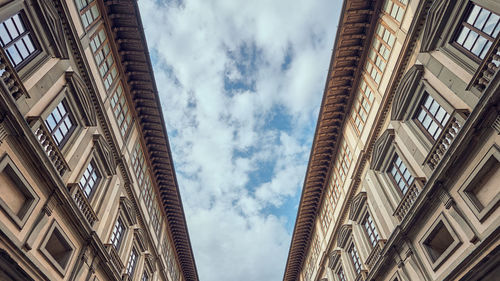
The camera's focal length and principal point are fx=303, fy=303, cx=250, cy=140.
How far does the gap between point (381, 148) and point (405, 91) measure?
3.69 meters

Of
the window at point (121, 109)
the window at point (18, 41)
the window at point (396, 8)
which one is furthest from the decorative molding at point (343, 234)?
the window at point (18, 41)

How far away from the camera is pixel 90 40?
1520 centimetres

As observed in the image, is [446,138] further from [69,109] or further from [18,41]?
[18,41]

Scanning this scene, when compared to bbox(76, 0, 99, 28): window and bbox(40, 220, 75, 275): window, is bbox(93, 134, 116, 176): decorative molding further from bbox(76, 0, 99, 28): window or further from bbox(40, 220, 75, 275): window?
bbox(76, 0, 99, 28): window

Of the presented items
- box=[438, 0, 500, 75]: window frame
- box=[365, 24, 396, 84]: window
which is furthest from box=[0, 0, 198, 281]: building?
box=[438, 0, 500, 75]: window frame

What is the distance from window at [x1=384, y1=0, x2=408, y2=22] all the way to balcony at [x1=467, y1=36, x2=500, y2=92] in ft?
19.5

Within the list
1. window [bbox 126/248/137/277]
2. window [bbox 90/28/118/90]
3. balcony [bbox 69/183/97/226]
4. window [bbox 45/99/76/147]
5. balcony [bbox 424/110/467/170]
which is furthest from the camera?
window [bbox 126/248/137/277]

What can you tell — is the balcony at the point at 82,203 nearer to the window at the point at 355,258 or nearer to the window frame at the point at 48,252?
the window frame at the point at 48,252

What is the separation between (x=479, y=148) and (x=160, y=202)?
24202mm

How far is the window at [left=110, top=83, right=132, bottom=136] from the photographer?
18.1 m

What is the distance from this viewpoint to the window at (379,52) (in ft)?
54.3

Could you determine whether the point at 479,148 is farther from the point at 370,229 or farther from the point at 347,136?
the point at 347,136

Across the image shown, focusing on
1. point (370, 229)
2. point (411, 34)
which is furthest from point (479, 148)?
point (370, 229)

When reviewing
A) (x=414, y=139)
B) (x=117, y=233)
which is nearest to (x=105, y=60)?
(x=117, y=233)
